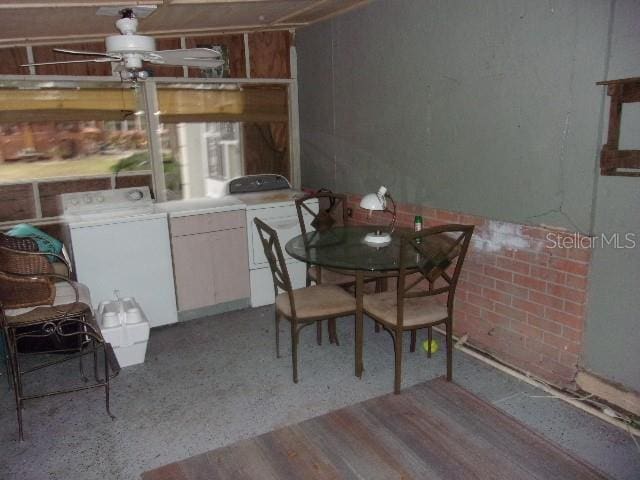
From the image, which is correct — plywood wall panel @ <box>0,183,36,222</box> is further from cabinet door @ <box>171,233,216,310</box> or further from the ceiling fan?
the ceiling fan

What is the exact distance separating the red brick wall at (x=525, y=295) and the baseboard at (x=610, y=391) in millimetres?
70

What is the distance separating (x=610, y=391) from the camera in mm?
2420

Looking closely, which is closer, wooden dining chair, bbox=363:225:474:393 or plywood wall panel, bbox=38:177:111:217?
wooden dining chair, bbox=363:225:474:393

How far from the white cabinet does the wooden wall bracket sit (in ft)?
8.62

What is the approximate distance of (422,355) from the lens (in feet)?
10.3

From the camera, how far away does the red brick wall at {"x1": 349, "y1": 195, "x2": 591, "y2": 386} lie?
2510mm

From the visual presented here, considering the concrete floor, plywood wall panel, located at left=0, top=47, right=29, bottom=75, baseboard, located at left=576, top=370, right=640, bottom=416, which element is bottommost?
the concrete floor

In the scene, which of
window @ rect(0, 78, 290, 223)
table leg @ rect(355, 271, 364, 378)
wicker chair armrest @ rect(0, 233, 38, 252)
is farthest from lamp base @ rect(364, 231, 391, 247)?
wicker chair armrest @ rect(0, 233, 38, 252)

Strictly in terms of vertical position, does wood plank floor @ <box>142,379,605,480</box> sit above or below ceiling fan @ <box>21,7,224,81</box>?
below

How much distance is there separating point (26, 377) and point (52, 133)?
216 centimetres

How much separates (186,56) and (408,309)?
184cm

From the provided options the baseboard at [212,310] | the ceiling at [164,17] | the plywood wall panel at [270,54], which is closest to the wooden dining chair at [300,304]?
the baseboard at [212,310]

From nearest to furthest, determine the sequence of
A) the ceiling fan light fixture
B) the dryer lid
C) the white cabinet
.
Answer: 1. the ceiling fan light fixture
2. the white cabinet
3. the dryer lid

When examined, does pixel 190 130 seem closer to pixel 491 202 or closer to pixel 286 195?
pixel 286 195
